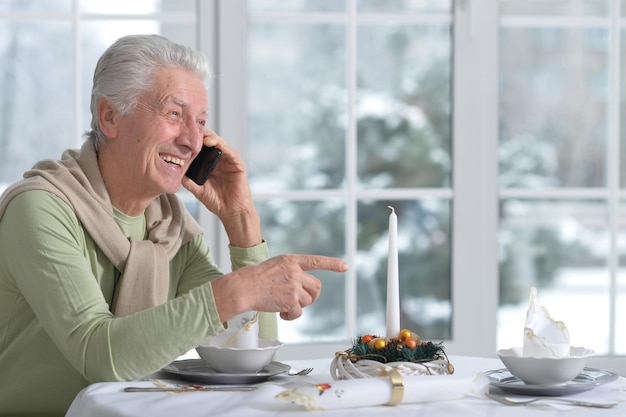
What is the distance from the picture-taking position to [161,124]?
6.64 feet

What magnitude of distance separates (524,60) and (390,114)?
1.25 meters

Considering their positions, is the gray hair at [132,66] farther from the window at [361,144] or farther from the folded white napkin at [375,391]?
the window at [361,144]

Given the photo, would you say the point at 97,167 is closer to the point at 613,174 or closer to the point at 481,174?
the point at 481,174

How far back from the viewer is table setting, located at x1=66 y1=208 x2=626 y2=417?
4.67 feet

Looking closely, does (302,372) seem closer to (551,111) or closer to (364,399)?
(364,399)

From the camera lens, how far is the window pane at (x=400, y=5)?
666 cm

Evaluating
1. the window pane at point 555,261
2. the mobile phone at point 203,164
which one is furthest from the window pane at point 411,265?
the mobile phone at point 203,164

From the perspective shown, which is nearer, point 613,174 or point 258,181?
point 613,174

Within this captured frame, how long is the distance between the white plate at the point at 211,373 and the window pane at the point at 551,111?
638 centimetres

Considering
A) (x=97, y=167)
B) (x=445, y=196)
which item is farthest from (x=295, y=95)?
(x=97, y=167)

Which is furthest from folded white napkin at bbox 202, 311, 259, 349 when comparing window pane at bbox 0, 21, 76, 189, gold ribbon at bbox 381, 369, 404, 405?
window pane at bbox 0, 21, 76, 189

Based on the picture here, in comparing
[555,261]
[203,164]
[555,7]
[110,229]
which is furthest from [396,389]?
[555,261]

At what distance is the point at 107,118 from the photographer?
2068 mm

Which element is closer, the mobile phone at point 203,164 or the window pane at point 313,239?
the mobile phone at point 203,164
